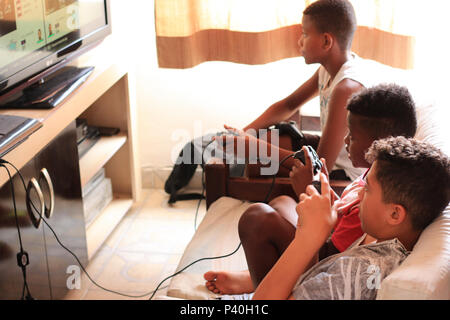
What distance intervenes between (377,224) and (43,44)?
123cm

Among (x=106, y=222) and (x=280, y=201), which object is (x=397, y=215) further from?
(x=106, y=222)

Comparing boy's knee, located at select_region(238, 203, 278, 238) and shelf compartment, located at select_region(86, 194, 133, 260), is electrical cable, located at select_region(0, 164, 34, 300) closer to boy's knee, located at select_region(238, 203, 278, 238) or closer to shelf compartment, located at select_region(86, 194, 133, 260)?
shelf compartment, located at select_region(86, 194, 133, 260)

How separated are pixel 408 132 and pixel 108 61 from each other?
123cm

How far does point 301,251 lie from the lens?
44.3 inches

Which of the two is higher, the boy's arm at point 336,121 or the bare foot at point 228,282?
the boy's arm at point 336,121

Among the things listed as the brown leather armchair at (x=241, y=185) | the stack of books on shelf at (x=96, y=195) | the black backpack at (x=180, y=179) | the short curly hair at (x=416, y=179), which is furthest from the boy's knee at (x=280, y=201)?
the black backpack at (x=180, y=179)

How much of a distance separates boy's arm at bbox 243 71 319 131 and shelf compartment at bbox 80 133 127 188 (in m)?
→ 0.56

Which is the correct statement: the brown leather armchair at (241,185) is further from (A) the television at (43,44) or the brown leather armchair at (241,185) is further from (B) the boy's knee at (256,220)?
(A) the television at (43,44)

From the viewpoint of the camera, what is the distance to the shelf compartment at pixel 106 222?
2273 mm

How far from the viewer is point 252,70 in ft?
8.36

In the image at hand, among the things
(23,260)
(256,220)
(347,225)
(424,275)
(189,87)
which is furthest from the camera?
(189,87)

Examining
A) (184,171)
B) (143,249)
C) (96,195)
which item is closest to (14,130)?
(96,195)

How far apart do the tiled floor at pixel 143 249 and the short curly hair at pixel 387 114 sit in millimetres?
1041
